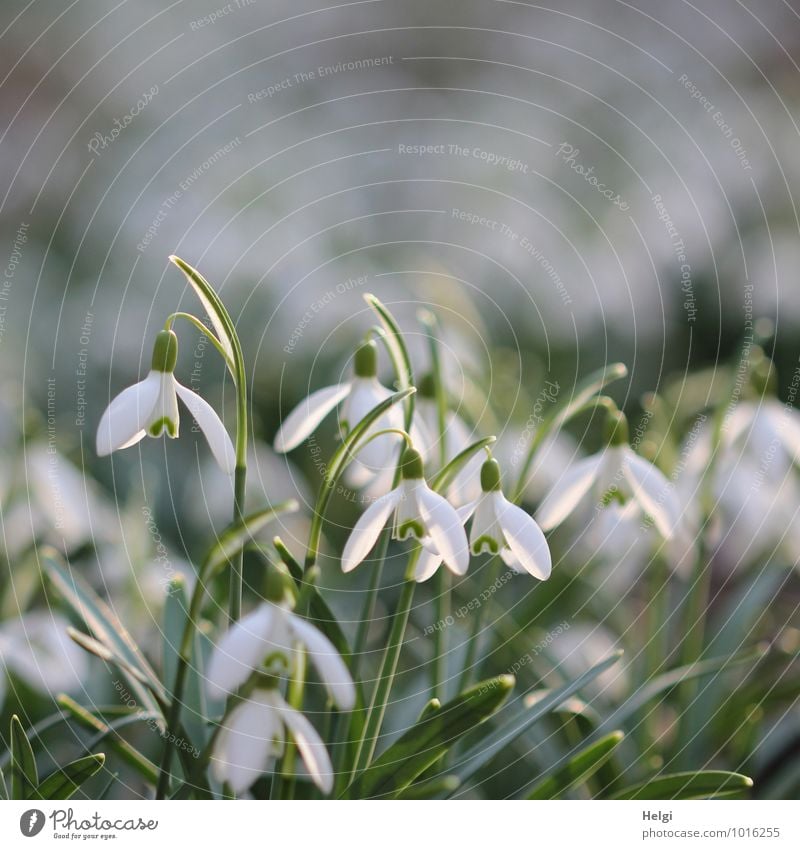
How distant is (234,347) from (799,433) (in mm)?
474

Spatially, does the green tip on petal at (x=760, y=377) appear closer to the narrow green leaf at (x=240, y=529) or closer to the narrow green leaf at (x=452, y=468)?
the narrow green leaf at (x=452, y=468)

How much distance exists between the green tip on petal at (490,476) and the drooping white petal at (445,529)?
0.03m

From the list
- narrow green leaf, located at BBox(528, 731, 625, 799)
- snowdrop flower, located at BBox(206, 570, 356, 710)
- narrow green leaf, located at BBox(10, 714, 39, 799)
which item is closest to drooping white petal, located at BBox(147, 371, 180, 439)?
snowdrop flower, located at BBox(206, 570, 356, 710)

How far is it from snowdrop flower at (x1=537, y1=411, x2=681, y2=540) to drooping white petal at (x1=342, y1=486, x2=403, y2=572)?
→ 13cm

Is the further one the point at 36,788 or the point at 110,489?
the point at 110,489

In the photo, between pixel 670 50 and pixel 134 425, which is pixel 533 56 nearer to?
pixel 670 50

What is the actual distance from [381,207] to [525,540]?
113 cm

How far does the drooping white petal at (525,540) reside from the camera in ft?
1.61

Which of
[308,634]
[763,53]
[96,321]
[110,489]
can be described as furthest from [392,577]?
[763,53]

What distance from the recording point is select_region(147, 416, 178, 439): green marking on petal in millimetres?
477

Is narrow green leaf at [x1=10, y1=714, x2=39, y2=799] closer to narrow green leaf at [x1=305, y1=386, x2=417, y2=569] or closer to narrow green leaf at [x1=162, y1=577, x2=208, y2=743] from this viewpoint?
narrow green leaf at [x1=162, y1=577, x2=208, y2=743]

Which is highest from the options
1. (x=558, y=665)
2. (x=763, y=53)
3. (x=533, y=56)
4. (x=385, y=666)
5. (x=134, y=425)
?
(x=533, y=56)

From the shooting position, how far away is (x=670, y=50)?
5.35ft

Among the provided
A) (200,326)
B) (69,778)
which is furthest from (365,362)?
(69,778)
